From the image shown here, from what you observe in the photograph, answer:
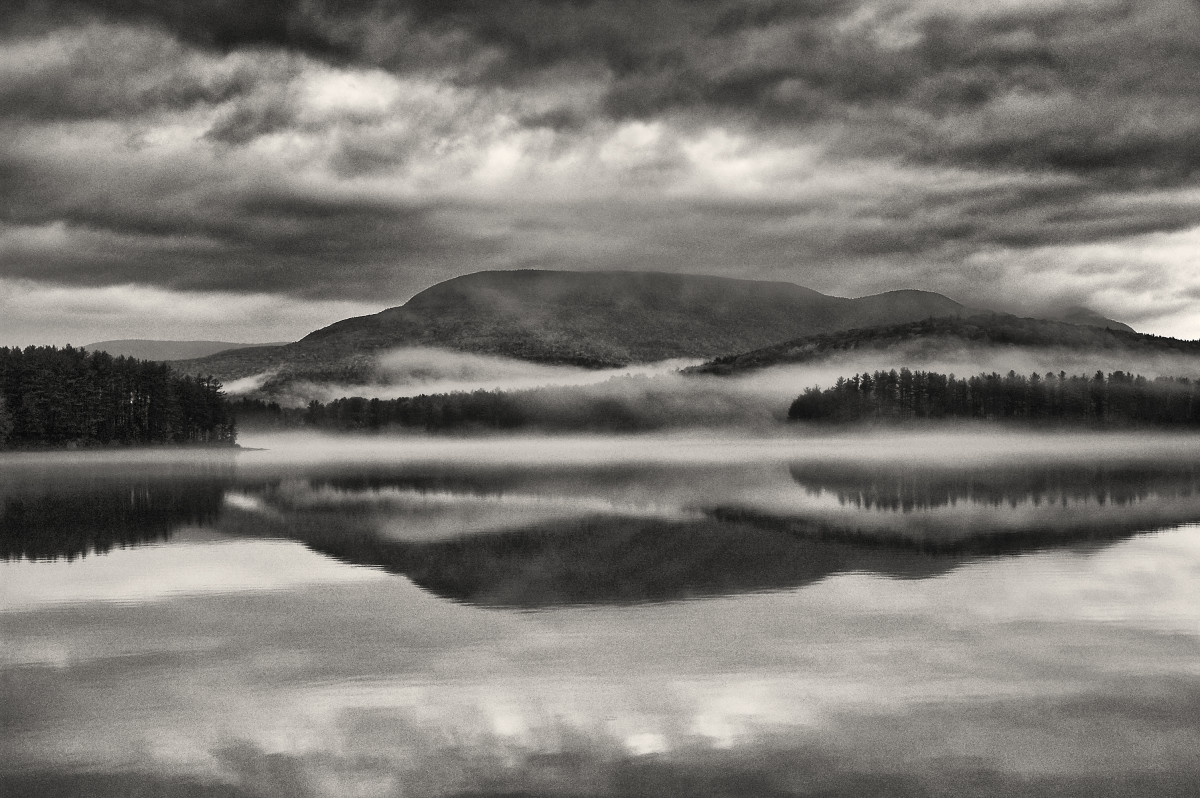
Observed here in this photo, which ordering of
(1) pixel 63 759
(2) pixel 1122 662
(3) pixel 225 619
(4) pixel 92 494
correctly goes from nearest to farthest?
(1) pixel 63 759
(2) pixel 1122 662
(3) pixel 225 619
(4) pixel 92 494

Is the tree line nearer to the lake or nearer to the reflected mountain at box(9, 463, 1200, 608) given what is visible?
the reflected mountain at box(9, 463, 1200, 608)

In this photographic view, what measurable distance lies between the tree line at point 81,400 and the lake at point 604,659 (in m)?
132

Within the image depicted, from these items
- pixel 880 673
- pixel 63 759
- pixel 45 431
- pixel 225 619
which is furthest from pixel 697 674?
pixel 45 431

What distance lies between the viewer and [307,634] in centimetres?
2438

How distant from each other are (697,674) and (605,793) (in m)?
6.20

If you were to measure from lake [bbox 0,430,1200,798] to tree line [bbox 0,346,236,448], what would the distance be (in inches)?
5207

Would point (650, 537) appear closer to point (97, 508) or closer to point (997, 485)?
point (97, 508)

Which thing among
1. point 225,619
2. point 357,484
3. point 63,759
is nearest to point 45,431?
point 357,484

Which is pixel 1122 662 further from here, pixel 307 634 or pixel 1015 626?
pixel 307 634

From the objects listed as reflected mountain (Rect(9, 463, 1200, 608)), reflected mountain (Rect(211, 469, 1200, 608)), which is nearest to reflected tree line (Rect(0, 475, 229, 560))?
reflected mountain (Rect(9, 463, 1200, 608))

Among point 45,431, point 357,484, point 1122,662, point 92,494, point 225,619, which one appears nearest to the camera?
point 1122,662

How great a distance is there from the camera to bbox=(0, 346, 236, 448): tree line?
167m

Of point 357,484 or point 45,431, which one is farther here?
point 45,431

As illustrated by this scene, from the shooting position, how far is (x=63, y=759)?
1564 cm
